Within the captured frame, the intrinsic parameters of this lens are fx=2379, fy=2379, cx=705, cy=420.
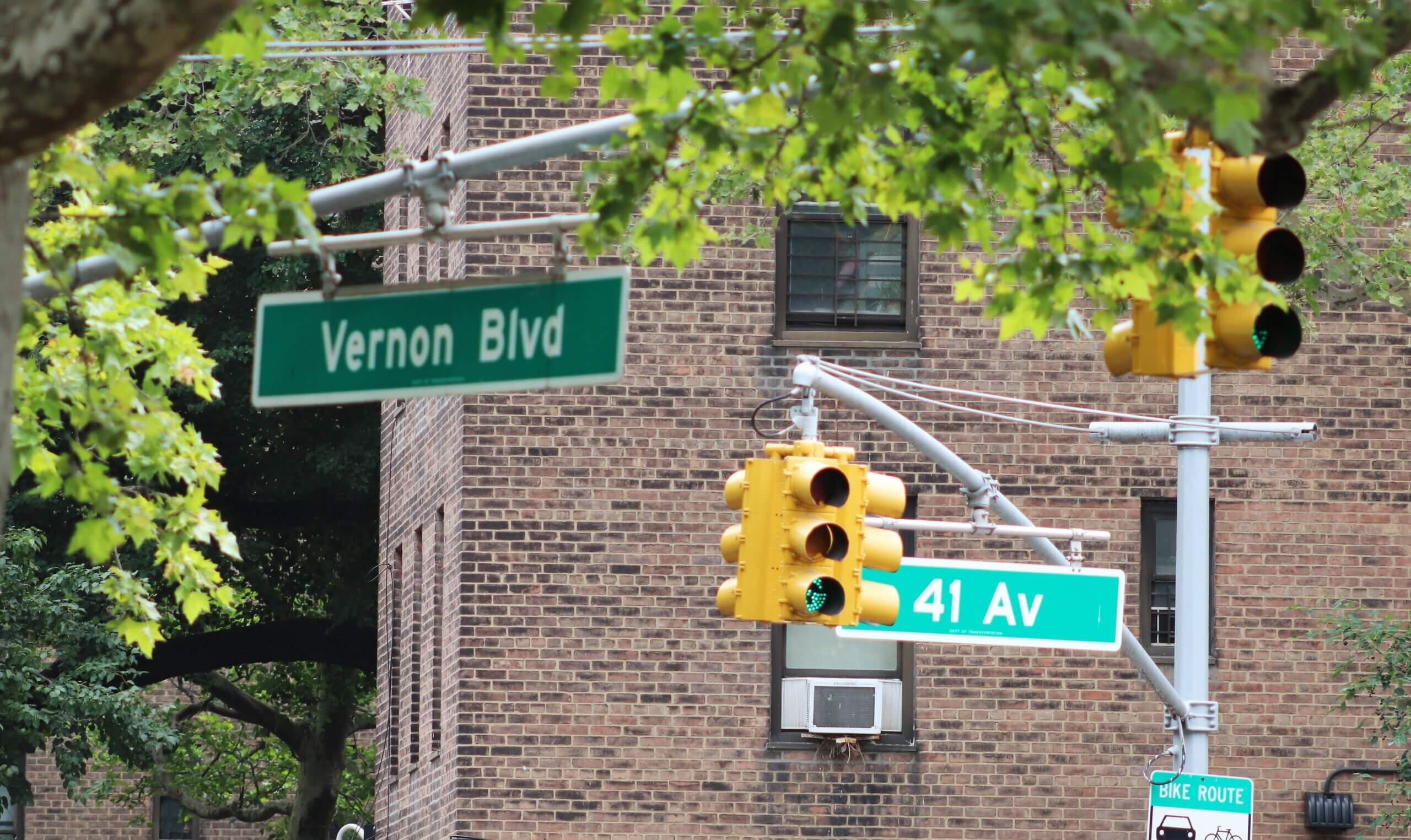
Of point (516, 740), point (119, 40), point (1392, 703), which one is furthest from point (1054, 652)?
point (119, 40)

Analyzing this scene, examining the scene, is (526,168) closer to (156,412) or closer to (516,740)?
(516,740)

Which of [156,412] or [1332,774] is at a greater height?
[156,412]

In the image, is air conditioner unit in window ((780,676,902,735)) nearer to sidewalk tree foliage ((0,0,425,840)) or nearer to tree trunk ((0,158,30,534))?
sidewalk tree foliage ((0,0,425,840))

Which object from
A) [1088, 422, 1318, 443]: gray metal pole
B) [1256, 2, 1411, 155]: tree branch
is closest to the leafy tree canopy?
[1256, 2, 1411, 155]: tree branch

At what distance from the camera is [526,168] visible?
18.9 meters

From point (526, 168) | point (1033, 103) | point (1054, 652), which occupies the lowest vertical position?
point (1054, 652)

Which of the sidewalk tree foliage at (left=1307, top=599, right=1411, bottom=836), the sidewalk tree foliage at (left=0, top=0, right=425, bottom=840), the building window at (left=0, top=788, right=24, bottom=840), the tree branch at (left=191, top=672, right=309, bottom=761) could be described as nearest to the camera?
the sidewalk tree foliage at (left=0, top=0, right=425, bottom=840)

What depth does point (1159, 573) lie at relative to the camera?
61.7 ft

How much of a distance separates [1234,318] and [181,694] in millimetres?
36870

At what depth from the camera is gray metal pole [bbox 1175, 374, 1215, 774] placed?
1331 centimetres

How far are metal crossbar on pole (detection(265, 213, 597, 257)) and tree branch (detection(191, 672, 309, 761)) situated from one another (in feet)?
98.3

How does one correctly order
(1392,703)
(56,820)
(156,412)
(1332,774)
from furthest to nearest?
(56,820) < (1332,774) < (1392,703) < (156,412)

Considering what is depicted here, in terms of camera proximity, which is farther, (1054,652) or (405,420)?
(405,420)

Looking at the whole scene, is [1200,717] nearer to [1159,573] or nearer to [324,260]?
[1159,573]
